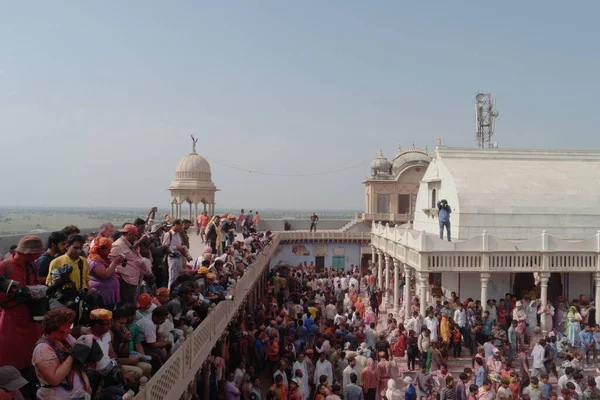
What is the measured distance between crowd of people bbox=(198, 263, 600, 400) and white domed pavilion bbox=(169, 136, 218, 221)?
16180mm

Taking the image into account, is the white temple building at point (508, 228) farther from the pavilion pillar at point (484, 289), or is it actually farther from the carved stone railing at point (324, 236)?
the carved stone railing at point (324, 236)

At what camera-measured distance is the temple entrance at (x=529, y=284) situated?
20984 mm

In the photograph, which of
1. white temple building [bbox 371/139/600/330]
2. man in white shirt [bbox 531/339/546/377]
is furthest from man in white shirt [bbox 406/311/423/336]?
man in white shirt [bbox 531/339/546/377]

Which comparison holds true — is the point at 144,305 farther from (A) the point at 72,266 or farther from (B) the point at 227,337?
(B) the point at 227,337

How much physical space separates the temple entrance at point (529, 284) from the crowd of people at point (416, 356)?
90cm

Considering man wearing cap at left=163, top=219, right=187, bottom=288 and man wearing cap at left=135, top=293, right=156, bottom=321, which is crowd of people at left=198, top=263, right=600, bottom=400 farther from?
man wearing cap at left=135, top=293, right=156, bottom=321

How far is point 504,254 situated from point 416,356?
241 inches

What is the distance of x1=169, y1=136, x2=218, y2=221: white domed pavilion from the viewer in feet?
111

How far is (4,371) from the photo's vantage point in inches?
149

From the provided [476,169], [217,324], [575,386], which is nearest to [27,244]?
[217,324]

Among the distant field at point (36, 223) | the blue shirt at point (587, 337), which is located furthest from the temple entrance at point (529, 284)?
the distant field at point (36, 223)

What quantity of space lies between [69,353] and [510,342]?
→ 46.4ft

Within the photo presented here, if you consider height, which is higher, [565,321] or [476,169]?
[476,169]

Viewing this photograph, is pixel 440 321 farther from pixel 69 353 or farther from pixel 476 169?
pixel 69 353
